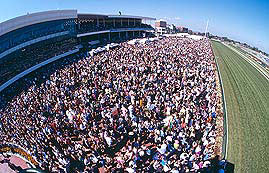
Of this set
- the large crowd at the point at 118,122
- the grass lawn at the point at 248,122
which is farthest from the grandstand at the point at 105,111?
the grass lawn at the point at 248,122

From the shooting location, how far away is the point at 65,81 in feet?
50.8

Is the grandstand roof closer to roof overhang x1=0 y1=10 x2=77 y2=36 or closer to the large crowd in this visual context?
roof overhang x1=0 y1=10 x2=77 y2=36

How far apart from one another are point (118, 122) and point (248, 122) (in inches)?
353

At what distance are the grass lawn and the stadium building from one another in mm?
20047

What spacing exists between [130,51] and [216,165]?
18.5 m

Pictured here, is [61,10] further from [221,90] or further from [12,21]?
[221,90]

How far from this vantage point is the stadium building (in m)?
17.3

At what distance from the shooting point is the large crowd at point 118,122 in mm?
7621

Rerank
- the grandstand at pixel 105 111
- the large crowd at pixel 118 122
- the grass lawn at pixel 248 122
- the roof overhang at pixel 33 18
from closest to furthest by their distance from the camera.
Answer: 1. the large crowd at pixel 118 122
2. the grandstand at pixel 105 111
3. the grass lawn at pixel 248 122
4. the roof overhang at pixel 33 18

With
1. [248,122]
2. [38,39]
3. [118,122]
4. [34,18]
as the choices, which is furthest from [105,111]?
[34,18]

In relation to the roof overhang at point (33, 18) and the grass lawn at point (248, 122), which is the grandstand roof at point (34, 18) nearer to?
the roof overhang at point (33, 18)

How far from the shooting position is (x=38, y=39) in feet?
69.3

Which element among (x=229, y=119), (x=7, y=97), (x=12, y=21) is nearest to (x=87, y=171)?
(x=229, y=119)

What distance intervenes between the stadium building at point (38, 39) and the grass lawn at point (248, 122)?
2005 centimetres
